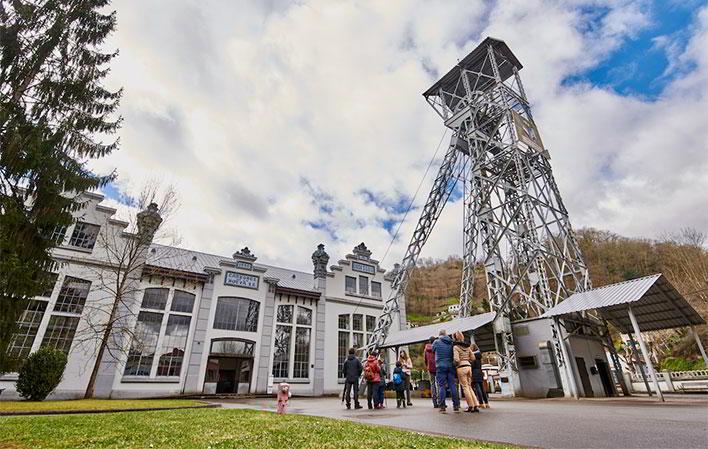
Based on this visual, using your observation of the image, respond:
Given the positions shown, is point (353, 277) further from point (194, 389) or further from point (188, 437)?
point (188, 437)

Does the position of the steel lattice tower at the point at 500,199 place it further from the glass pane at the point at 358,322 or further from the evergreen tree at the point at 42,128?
the evergreen tree at the point at 42,128

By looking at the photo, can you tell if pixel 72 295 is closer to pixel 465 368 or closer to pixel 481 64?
pixel 465 368

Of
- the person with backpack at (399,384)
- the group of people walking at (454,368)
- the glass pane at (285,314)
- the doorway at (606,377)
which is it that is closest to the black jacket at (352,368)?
the person with backpack at (399,384)

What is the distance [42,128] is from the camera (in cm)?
818

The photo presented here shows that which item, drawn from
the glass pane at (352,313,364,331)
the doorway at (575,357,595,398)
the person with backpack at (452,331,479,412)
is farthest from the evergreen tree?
the glass pane at (352,313,364,331)

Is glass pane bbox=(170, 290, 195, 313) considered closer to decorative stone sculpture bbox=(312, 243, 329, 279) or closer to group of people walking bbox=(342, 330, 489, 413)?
decorative stone sculpture bbox=(312, 243, 329, 279)

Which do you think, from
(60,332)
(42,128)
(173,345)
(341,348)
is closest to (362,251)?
(341,348)

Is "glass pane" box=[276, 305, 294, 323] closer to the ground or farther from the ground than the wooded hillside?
closer to the ground

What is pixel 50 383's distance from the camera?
1467cm

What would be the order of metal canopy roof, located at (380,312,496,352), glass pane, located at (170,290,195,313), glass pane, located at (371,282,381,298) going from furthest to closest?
glass pane, located at (371,282,381,298) → glass pane, located at (170,290,195,313) → metal canopy roof, located at (380,312,496,352)

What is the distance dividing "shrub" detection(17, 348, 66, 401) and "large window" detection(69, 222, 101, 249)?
255 inches

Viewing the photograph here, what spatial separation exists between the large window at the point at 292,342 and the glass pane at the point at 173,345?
18.4ft

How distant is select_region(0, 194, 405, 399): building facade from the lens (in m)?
17.6

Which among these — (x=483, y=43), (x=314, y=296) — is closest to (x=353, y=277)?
(x=314, y=296)
